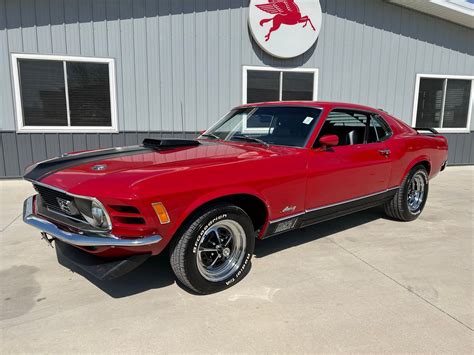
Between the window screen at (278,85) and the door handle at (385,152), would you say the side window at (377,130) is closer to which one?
the door handle at (385,152)

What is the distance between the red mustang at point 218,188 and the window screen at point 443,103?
269 inches

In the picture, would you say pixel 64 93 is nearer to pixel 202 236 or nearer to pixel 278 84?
pixel 278 84

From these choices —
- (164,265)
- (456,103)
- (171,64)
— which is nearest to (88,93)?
(171,64)

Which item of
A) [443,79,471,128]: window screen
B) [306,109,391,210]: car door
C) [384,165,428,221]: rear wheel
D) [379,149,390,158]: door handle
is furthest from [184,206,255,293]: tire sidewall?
[443,79,471,128]: window screen

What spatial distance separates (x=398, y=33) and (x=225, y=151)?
860cm

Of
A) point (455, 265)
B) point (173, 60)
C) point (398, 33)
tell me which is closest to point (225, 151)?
point (455, 265)

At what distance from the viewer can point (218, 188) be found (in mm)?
2785

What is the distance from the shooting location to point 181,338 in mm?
2367

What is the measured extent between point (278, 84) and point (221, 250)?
21.9ft

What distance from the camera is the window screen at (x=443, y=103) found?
1027 centimetres

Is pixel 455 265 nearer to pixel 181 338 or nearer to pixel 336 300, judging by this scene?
pixel 336 300

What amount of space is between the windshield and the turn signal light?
1518 millimetres

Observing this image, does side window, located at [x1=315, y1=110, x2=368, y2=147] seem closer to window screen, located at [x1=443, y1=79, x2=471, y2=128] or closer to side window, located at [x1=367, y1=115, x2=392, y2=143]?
side window, located at [x1=367, y1=115, x2=392, y2=143]

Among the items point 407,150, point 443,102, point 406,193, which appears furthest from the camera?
point 443,102
